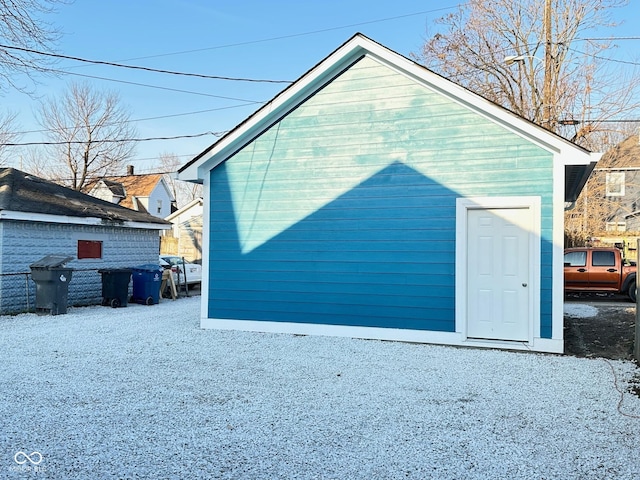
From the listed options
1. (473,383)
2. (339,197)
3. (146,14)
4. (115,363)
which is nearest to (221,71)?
(146,14)

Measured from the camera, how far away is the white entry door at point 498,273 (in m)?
7.43

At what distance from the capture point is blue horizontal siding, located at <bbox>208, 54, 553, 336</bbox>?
7703 mm

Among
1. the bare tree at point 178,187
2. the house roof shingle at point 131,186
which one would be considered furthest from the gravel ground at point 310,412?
the bare tree at point 178,187

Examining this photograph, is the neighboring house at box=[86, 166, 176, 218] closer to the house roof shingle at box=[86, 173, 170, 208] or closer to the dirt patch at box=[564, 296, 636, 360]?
the house roof shingle at box=[86, 173, 170, 208]

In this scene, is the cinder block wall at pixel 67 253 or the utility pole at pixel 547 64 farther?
the utility pole at pixel 547 64

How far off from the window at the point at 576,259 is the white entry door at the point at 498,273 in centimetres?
893

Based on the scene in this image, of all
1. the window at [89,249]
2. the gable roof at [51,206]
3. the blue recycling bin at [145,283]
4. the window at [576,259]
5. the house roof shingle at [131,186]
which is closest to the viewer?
the gable roof at [51,206]

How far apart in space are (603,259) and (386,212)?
1033 centimetres

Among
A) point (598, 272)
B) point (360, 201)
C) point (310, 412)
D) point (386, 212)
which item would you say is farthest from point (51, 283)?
point (598, 272)

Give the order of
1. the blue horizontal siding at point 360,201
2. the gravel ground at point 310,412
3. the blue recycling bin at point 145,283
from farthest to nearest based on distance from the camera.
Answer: the blue recycling bin at point 145,283 → the blue horizontal siding at point 360,201 → the gravel ground at point 310,412

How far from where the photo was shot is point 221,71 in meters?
15.1

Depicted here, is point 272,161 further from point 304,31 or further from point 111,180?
point 111,180

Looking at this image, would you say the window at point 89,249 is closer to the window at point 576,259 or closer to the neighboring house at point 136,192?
the window at point 576,259

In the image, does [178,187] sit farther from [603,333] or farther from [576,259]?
[603,333]
